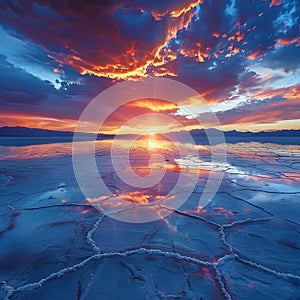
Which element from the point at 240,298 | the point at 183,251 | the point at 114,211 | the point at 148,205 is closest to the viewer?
the point at 240,298

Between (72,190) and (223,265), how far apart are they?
11.2 ft

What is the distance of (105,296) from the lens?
1.44 metres

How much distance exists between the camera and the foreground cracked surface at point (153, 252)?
1515 millimetres

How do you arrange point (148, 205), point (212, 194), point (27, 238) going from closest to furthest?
point (27, 238)
point (148, 205)
point (212, 194)

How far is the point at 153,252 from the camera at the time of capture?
195cm

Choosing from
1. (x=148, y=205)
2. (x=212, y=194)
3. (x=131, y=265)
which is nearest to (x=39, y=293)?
(x=131, y=265)

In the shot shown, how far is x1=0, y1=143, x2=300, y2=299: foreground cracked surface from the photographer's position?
1.51 meters

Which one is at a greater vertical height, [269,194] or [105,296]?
[269,194]

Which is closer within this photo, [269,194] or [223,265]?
[223,265]

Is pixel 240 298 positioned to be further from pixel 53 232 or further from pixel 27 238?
pixel 27 238

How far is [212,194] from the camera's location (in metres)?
3.86

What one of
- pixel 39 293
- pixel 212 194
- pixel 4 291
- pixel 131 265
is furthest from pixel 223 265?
pixel 212 194

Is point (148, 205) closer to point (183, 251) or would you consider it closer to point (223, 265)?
point (183, 251)

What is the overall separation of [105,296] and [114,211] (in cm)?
157
